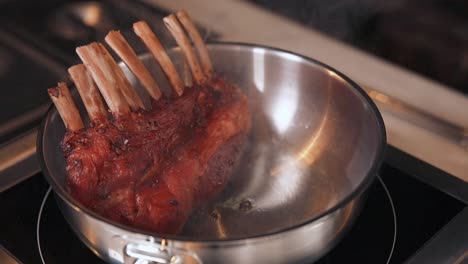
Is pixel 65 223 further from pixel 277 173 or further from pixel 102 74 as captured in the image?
pixel 277 173

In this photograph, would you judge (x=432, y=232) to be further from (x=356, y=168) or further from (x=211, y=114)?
(x=211, y=114)

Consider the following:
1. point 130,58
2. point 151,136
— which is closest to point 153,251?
point 151,136

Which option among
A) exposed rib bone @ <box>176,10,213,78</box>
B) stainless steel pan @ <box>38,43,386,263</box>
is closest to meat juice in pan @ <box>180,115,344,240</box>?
stainless steel pan @ <box>38,43,386,263</box>

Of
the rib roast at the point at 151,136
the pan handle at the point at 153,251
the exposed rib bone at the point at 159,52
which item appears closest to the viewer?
the pan handle at the point at 153,251

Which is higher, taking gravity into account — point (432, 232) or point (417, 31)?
point (432, 232)

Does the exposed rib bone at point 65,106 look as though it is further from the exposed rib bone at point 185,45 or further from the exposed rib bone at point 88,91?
the exposed rib bone at point 185,45

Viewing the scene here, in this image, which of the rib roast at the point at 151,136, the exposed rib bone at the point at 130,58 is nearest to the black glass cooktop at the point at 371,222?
the rib roast at the point at 151,136

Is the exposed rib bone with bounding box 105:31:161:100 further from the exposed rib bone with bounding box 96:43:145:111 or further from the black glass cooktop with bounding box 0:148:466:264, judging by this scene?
the black glass cooktop with bounding box 0:148:466:264

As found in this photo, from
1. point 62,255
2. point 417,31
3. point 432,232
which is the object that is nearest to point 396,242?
point 432,232
